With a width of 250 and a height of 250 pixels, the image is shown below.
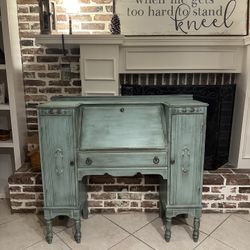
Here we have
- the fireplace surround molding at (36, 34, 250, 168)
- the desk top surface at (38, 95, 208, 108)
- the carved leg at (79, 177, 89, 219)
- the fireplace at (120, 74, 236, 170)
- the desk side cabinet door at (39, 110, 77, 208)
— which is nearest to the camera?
the desk side cabinet door at (39, 110, 77, 208)

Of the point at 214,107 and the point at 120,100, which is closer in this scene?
the point at 120,100

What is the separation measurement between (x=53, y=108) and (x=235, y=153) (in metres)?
1.74

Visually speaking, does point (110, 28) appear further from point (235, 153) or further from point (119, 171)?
point (235, 153)

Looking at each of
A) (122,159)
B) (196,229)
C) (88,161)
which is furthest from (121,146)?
(196,229)

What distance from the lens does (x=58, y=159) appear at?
171 centimetres

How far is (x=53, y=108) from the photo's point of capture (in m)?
1.63

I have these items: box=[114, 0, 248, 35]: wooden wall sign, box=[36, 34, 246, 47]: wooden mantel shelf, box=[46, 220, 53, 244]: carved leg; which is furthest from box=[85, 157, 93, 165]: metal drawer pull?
box=[114, 0, 248, 35]: wooden wall sign

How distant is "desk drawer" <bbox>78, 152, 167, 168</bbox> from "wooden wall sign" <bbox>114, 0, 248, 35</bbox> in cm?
115

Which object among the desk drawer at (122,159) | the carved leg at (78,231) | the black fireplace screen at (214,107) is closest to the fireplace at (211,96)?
the black fireplace screen at (214,107)

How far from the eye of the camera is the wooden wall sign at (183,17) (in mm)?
2197

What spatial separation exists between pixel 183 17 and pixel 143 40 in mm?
425

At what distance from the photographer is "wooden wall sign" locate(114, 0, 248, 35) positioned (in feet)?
7.21

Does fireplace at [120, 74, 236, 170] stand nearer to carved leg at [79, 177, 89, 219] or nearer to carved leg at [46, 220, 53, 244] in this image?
carved leg at [79, 177, 89, 219]

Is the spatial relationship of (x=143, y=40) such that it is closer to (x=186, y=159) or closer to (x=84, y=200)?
(x=186, y=159)
